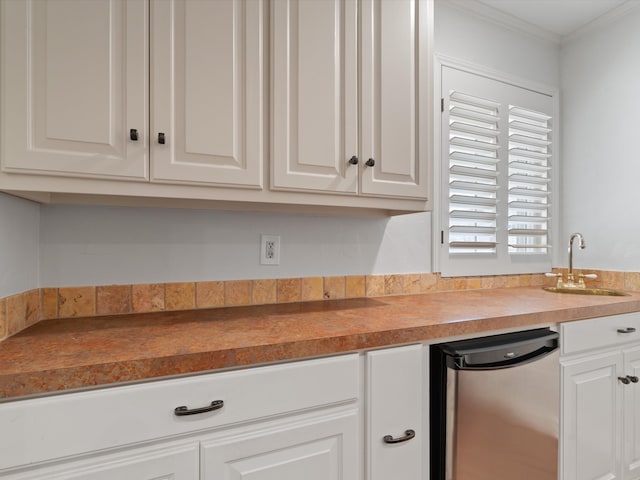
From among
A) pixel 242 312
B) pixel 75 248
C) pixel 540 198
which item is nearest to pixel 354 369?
pixel 242 312

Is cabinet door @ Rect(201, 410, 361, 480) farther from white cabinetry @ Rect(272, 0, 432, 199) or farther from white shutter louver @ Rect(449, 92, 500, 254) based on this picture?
white shutter louver @ Rect(449, 92, 500, 254)

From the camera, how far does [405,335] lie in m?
1.15

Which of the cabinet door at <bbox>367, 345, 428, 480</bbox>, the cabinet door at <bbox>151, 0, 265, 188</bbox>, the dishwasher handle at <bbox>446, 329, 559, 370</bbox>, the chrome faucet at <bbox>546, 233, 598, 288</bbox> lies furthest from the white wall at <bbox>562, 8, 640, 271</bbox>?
the cabinet door at <bbox>151, 0, 265, 188</bbox>

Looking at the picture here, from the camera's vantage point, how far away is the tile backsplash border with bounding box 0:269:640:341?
120 cm

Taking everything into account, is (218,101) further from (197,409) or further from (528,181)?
(528,181)

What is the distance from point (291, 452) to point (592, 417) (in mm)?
1373

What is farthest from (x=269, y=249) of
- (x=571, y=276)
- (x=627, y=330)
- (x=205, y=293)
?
(x=571, y=276)

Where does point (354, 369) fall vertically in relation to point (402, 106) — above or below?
below

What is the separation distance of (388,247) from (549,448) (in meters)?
1.04

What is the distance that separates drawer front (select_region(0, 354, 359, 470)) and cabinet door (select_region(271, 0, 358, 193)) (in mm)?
623

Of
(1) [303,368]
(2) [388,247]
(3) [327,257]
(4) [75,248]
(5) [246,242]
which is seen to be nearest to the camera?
(1) [303,368]

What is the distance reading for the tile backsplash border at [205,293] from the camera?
1201 mm

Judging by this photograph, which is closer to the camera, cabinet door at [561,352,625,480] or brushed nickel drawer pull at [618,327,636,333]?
cabinet door at [561,352,625,480]

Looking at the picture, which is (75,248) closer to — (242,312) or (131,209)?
(131,209)
